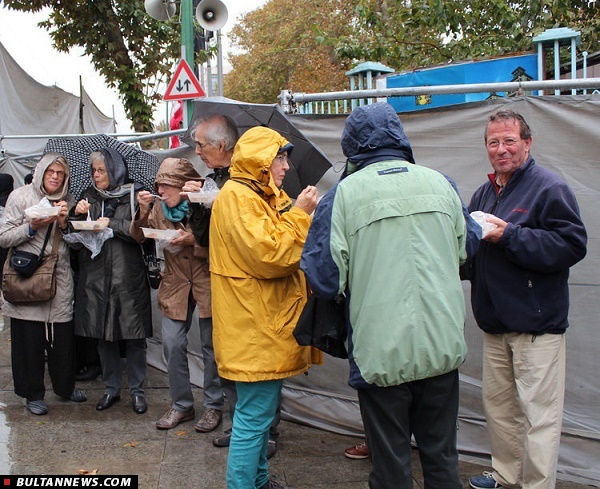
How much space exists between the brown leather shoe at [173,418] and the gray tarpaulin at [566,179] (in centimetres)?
190

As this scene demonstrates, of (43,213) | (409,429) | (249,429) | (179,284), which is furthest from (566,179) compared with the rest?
(43,213)

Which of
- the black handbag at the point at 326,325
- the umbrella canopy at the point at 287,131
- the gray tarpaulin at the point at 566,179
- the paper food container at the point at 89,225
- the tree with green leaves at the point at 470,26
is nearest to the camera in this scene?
the black handbag at the point at 326,325

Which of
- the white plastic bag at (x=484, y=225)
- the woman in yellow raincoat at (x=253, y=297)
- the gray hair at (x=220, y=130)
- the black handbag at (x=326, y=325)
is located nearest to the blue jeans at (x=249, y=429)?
the woman in yellow raincoat at (x=253, y=297)

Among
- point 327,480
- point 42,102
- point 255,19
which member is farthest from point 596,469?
point 255,19

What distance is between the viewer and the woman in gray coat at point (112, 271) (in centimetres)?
466

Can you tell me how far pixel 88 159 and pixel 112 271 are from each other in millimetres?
1002

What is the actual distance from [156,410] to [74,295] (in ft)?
3.50

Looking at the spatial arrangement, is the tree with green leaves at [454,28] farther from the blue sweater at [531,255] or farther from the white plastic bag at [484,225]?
the white plastic bag at [484,225]

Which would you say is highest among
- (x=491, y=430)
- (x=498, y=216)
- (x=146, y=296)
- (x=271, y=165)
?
(x=271, y=165)

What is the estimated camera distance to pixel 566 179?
11.9 feet

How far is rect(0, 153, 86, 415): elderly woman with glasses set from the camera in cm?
468

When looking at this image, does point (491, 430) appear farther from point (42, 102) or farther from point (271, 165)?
point (42, 102)

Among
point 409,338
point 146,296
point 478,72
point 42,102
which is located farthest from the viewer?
point 42,102

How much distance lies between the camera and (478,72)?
7.00 metres
